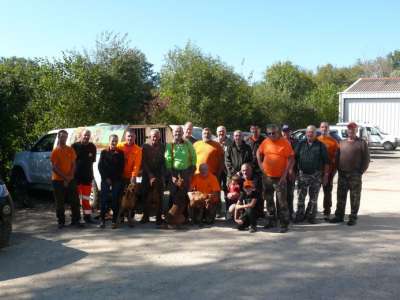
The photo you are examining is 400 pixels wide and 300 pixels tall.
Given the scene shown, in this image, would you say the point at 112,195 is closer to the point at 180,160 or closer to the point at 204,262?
the point at 180,160

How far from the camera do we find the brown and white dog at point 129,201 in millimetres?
9469

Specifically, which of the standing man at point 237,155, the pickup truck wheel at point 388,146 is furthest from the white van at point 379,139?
the standing man at point 237,155

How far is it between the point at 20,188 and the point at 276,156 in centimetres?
660

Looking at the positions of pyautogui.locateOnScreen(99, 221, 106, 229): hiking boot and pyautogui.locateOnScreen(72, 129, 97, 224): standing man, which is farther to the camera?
pyautogui.locateOnScreen(72, 129, 97, 224): standing man

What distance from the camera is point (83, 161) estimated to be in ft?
32.0

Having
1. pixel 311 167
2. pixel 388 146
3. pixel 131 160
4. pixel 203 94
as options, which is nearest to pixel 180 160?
pixel 131 160

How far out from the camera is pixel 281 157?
9008 millimetres

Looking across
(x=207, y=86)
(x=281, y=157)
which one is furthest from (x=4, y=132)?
(x=207, y=86)

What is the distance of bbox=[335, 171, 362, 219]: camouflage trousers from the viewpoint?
948cm

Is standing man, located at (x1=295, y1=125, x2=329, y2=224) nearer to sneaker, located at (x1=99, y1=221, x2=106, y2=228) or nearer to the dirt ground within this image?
the dirt ground

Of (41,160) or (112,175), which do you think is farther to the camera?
(41,160)

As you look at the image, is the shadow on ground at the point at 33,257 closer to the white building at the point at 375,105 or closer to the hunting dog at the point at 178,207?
the hunting dog at the point at 178,207

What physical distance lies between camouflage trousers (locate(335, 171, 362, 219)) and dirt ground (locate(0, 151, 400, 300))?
36 cm

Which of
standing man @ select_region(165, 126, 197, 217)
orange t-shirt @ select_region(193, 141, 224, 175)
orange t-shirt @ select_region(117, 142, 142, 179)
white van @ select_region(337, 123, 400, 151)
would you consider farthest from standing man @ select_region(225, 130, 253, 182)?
white van @ select_region(337, 123, 400, 151)
